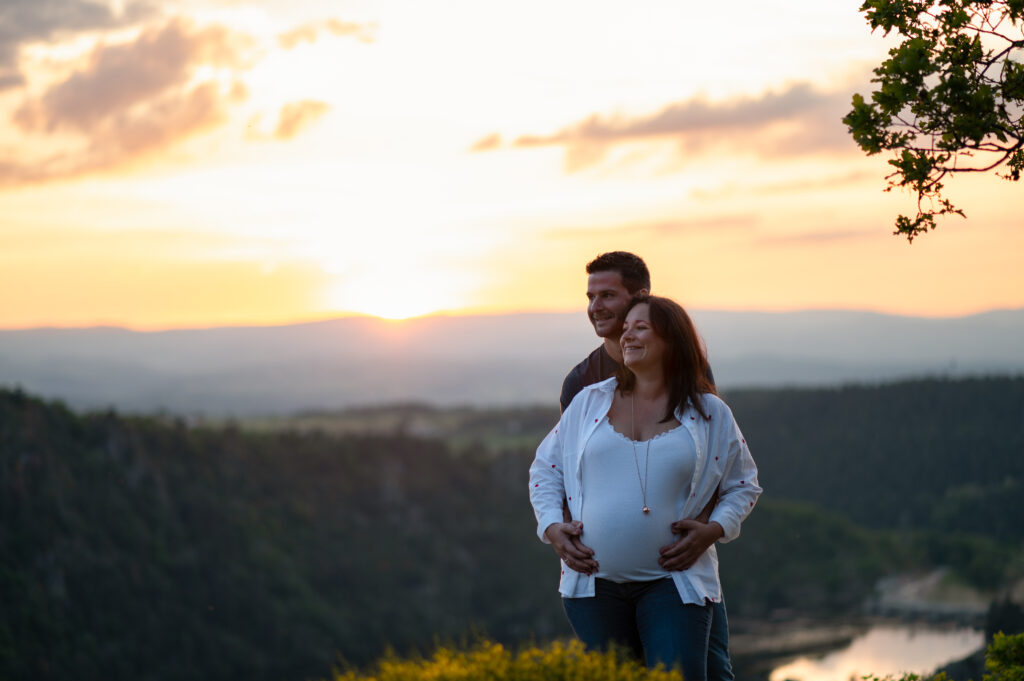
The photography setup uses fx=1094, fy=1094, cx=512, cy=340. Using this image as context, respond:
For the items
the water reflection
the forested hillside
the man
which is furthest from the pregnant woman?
the forested hillside

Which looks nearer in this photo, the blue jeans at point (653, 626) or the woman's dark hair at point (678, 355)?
the blue jeans at point (653, 626)

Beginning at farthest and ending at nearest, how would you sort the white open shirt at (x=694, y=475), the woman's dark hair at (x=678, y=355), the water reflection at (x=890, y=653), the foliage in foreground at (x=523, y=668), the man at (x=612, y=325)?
the water reflection at (x=890, y=653) → the man at (x=612, y=325) → the woman's dark hair at (x=678, y=355) → the white open shirt at (x=694, y=475) → the foliage in foreground at (x=523, y=668)

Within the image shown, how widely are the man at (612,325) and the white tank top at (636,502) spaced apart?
0.81ft

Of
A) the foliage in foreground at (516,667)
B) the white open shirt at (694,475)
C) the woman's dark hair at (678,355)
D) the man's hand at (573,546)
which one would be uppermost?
the woman's dark hair at (678,355)

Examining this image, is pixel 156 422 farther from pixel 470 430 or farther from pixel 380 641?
pixel 470 430

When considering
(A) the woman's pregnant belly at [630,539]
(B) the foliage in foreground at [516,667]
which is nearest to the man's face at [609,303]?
(A) the woman's pregnant belly at [630,539]

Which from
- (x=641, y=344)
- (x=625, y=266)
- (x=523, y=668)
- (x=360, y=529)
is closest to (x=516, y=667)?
(x=523, y=668)

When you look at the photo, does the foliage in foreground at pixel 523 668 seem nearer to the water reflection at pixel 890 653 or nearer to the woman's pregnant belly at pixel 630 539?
the woman's pregnant belly at pixel 630 539

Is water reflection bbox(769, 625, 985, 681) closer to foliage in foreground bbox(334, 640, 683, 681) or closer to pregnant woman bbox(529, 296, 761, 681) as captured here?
pregnant woman bbox(529, 296, 761, 681)

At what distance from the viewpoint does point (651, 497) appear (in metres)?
4.82

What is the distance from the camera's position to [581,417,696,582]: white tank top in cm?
480

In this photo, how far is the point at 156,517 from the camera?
92.8 metres

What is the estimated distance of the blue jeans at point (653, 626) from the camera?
4.70m

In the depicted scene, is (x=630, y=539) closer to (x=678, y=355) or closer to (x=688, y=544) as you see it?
(x=688, y=544)
